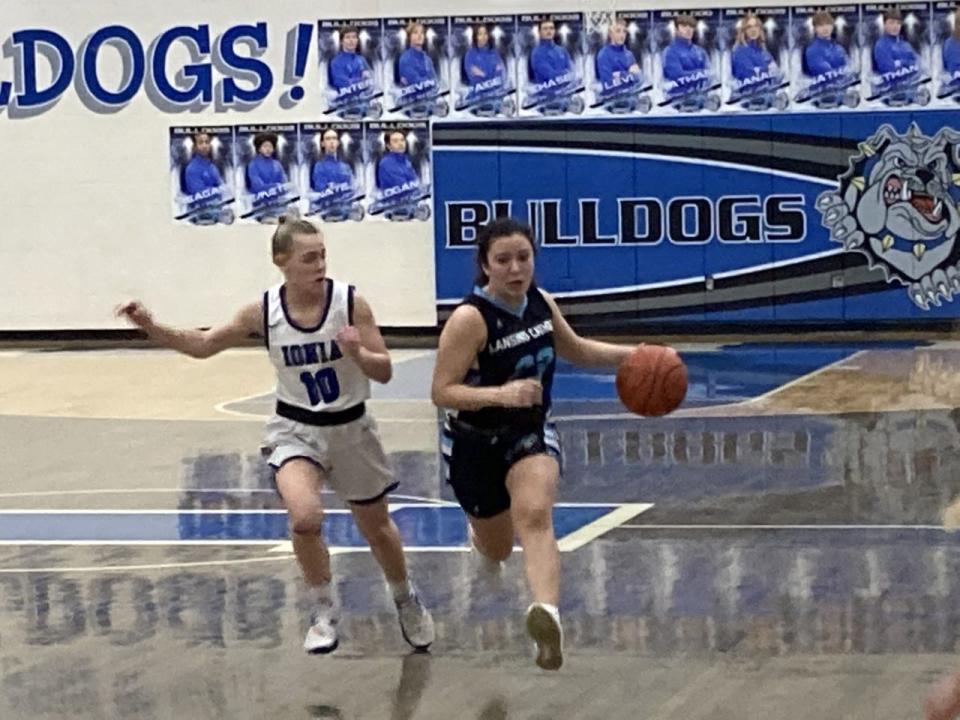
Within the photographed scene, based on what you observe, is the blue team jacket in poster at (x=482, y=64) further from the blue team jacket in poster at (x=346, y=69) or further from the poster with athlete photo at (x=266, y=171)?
the poster with athlete photo at (x=266, y=171)

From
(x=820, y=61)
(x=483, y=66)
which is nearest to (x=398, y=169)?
(x=483, y=66)

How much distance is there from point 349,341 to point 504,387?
2.22ft

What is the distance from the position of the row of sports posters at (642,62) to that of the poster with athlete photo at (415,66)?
0.5 inches

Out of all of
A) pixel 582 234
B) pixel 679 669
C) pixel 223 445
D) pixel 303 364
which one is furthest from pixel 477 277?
pixel 582 234

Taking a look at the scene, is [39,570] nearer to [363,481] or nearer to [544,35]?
[363,481]

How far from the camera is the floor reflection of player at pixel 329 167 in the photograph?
2436cm

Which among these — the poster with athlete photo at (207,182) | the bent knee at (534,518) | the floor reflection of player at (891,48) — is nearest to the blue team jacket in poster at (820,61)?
the floor reflection of player at (891,48)

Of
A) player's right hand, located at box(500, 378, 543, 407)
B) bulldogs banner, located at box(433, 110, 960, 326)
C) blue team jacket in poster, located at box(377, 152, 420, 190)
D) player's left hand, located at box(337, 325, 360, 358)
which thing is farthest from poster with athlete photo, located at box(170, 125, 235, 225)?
player's right hand, located at box(500, 378, 543, 407)

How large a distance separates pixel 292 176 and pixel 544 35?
3634 millimetres

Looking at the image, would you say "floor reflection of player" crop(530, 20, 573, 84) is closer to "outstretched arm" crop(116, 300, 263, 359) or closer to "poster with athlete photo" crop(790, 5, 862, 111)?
"poster with athlete photo" crop(790, 5, 862, 111)

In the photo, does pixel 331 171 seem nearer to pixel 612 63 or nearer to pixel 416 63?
pixel 416 63

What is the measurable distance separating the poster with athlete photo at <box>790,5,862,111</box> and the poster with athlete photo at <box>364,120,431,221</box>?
182 inches

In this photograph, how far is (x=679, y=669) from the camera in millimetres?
7438

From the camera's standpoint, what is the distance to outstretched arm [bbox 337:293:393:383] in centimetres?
729
